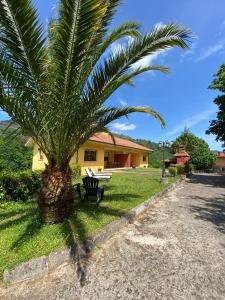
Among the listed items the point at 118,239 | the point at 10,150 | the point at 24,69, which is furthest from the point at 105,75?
the point at 10,150

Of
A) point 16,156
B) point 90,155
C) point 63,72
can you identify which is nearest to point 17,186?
point 63,72

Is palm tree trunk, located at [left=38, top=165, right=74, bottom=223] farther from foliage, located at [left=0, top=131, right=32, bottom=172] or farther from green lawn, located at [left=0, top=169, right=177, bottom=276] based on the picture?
foliage, located at [left=0, top=131, right=32, bottom=172]

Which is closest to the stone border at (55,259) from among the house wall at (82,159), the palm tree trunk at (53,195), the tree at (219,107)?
the palm tree trunk at (53,195)

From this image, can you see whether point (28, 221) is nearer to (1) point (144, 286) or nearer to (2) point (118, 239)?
(2) point (118, 239)

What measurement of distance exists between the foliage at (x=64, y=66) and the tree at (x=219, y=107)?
531 inches

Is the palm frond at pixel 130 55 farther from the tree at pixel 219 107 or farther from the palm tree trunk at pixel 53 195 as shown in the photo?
the tree at pixel 219 107

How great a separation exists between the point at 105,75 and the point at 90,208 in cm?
415

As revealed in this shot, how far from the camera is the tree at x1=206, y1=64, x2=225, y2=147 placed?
57.2 feet

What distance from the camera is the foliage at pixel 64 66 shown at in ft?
12.9

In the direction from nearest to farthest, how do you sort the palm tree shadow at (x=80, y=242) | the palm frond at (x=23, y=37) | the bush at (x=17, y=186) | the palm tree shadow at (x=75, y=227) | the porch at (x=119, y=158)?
the palm frond at (x=23, y=37)
the palm tree shadow at (x=80, y=242)
the palm tree shadow at (x=75, y=227)
the bush at (x=17, y=186)
the porch at (x=119, y=158)

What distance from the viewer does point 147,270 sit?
4059mm

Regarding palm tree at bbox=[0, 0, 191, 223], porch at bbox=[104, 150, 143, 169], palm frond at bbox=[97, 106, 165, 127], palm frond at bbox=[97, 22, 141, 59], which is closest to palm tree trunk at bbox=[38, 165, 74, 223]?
palm tree at bbox=[0, 0, 191, 223]

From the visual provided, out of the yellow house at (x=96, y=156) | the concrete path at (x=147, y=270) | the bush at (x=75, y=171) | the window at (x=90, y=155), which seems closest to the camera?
the concrete path at (x=147, y=270)

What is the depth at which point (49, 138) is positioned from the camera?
5.43 metres
